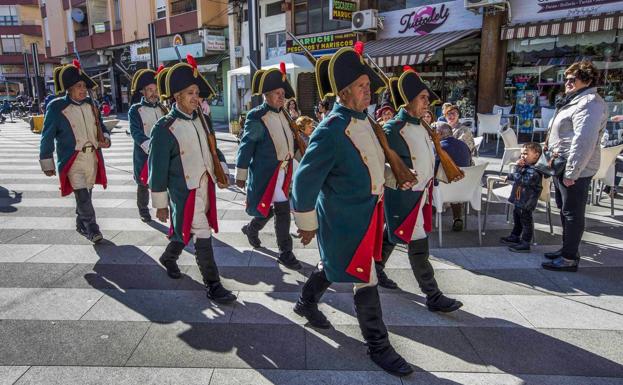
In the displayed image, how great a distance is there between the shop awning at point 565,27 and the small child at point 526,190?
836 cm

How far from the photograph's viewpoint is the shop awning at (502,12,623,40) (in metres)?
11.1

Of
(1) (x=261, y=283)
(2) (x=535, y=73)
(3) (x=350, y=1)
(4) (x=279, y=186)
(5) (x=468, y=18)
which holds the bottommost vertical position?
(1) (x=261, y=283)

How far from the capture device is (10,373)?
2.97m

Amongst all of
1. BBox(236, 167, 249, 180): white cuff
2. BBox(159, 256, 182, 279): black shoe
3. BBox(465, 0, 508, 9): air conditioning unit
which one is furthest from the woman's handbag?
BBox(465, 0, 508, 9): air conditioning unit

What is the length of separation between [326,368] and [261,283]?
1530 millimetres

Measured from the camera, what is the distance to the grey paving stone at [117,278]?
14.2 feet

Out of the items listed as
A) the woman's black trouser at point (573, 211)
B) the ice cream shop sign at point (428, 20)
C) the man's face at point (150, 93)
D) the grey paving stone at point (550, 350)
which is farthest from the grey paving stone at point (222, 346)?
the ice cream shop sign at point (428, 20)

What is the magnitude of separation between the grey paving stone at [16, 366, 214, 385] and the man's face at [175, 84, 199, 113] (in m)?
2.04

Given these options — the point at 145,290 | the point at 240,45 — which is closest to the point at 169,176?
the point at 145,290

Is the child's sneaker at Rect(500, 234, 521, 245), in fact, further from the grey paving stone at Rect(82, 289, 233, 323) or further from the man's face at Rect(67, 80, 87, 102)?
the man's face at Rect(67, 80, 87, 102)

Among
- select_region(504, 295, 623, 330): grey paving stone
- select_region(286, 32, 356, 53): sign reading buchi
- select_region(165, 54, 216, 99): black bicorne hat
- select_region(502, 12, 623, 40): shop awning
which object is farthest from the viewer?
select_region(286, 32, 356, 53): sign reading buchi

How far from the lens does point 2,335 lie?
3443 mm

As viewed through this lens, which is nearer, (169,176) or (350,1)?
(169,176)

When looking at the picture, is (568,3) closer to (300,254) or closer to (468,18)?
(468,18)
